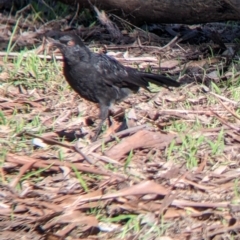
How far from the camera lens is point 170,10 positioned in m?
7.99

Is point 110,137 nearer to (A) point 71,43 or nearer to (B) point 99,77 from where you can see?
(B) point 99,77

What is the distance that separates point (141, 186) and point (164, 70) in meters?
2.62

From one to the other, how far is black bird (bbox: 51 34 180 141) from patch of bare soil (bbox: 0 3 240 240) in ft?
0.71

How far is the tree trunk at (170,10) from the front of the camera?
7789 millimetres

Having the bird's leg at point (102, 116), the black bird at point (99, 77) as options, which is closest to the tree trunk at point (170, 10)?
the black bird at point (99, 77)

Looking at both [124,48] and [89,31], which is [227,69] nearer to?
[124,48]

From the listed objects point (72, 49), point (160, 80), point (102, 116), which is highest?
point (72, 49)

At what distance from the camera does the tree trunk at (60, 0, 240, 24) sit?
7.79 metres

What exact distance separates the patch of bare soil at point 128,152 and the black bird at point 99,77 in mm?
217

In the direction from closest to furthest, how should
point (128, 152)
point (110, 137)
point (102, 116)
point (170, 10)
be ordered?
point (128, 152), point (110, 137), point (102, 116), point (170, 10)

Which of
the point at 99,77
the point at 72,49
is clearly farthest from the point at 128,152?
the point at 72,49

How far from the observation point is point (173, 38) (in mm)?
8211

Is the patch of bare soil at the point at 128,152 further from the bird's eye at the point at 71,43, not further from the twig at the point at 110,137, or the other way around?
the bird's eye at the point at 71,43

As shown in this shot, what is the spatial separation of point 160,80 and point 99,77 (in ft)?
1.68
